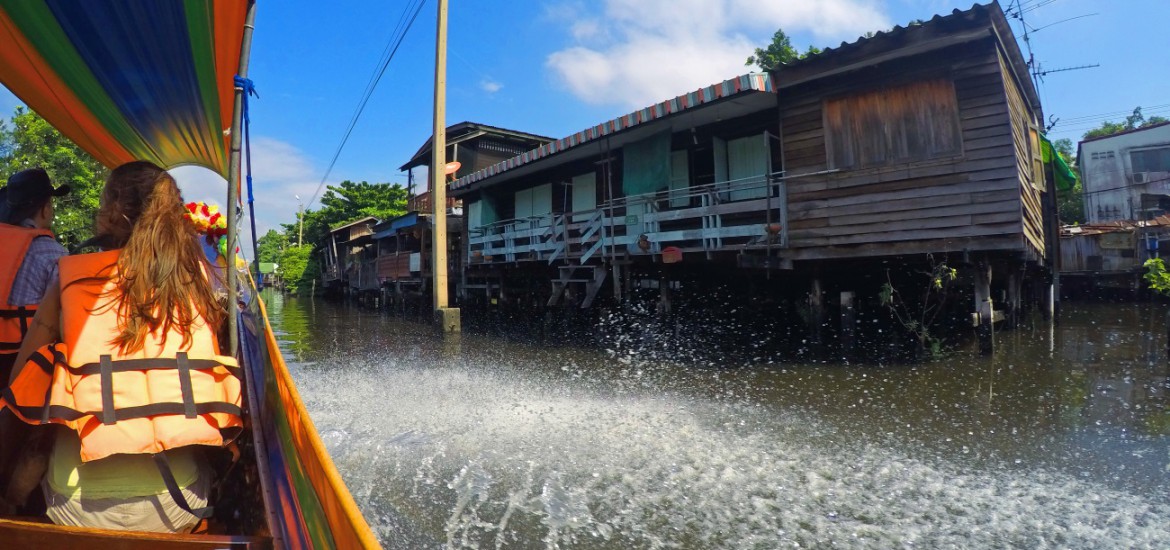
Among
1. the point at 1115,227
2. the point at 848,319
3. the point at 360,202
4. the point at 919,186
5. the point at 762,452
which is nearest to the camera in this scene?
the point at 762,452

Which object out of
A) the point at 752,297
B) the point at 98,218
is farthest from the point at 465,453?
the point at 752,297

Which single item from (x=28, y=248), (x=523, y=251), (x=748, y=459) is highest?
(x=523, y=251)

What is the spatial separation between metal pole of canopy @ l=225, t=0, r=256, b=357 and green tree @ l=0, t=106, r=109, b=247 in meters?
16.7

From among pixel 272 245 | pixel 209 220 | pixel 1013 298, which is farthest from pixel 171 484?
pixel 272 245

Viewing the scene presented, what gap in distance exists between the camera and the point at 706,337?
10602mm

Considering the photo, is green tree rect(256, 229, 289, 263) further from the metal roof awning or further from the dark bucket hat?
the dark bucket hat

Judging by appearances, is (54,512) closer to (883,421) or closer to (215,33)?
(215,33)

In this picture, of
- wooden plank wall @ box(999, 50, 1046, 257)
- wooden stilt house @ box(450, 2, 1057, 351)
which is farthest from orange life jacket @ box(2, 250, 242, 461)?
wooden plank wall @ box(999, 50, 1046, 257)

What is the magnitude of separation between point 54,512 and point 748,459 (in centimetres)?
396

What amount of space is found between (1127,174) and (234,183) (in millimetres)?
31837

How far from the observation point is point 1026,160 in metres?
9.52

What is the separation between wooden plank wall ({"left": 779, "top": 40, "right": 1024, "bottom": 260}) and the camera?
732 centimetres

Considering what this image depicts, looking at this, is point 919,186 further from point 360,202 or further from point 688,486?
point 360,202

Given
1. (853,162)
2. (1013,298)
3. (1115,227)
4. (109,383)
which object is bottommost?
(1013,298)
